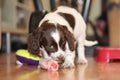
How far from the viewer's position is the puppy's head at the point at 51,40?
6.18 ft

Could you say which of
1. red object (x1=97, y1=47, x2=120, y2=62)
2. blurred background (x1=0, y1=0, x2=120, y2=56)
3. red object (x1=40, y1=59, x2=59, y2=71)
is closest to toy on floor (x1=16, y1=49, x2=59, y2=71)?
red object (x1=40, y1=59, x2=59, y2=71)

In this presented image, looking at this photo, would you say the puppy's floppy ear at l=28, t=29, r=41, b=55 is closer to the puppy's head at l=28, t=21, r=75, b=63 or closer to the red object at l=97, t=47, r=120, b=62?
the puppy's head at l=28, t=21, r=75, b=63

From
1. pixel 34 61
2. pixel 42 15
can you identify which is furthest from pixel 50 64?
pixel 42 15

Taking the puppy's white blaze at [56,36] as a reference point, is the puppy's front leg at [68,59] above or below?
below

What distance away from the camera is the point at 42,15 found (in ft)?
7.82

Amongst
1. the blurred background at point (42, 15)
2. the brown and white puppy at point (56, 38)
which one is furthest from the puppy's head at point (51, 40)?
the blurred background at point (42, 15)

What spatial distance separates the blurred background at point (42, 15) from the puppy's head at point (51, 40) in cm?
43

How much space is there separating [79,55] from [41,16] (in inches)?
16.9

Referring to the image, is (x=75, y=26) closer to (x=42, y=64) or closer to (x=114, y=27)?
(x=42, y=64)

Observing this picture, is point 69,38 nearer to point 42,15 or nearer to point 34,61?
point 34,61

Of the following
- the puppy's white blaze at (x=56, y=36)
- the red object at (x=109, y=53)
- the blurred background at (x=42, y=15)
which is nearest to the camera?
the puppy's white blaze at (x=56, y=36)

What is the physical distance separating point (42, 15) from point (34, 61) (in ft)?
1.32

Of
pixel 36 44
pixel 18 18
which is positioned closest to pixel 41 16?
pixel 36 44

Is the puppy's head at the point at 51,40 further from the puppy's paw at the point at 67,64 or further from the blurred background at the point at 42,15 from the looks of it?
the blurred background at the point at 42,15
